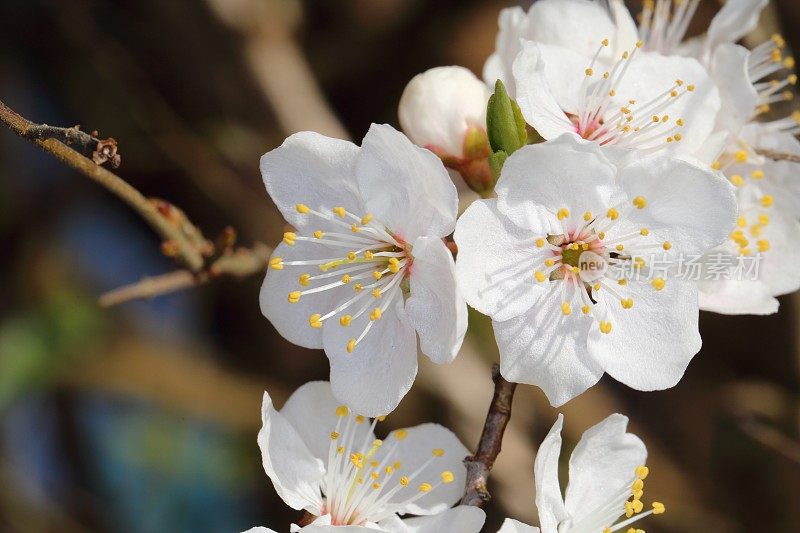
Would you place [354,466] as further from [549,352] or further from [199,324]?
A: [199,324]

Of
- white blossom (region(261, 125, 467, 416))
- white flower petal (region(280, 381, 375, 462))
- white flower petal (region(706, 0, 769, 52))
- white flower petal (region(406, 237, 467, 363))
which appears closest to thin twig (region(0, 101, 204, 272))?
white blossom (region(261, 125, 467, 416))

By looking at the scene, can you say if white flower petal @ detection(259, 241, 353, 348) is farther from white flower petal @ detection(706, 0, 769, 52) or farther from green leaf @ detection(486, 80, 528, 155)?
white flower petal @ detection(706, 0, 769, 52)

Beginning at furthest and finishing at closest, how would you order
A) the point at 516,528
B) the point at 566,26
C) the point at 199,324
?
the point at 199,324, the point at 566,26, the point at 516,528

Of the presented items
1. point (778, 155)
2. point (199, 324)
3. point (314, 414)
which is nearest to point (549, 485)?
point (314, 414)

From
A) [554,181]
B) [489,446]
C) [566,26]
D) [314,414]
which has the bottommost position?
[489,446]

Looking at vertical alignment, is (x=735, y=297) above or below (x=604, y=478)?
above

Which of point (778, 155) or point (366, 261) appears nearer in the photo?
point (366, 261)

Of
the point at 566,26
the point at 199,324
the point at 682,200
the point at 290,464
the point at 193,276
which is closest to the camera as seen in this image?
the point at 682,200

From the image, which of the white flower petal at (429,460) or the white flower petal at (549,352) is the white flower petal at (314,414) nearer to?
the white flower petal at (429,460)

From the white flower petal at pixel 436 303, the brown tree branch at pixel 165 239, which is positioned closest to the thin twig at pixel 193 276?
the brown tree branch at pixel 165 239
